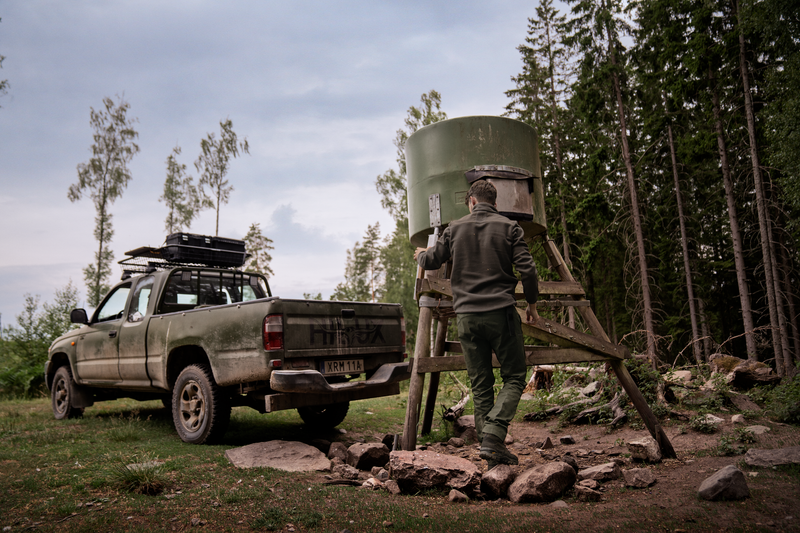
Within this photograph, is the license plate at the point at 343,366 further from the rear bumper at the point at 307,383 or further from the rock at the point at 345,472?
the rock at the point at 345,472

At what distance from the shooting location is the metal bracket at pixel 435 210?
5.18m

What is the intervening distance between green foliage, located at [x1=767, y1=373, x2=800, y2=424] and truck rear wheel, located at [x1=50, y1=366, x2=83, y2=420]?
32.2ft

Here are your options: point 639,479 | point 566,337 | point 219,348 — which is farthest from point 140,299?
point 639,479

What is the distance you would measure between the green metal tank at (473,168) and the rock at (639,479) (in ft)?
8.24

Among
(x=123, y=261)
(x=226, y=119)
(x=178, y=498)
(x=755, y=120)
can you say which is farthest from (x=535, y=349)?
(x=226, y=119)

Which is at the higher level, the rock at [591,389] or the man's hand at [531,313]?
the man's hand at [531,313]

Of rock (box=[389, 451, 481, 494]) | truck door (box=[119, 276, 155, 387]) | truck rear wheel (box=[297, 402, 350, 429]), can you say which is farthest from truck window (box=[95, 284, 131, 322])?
rock (box=[389, 451, 481, 494])

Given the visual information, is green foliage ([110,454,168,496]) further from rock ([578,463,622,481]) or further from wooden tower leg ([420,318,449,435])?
rock ([578,463,622,481])

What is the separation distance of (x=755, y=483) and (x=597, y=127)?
17761 mm

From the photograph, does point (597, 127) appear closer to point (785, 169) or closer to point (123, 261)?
point (785, 169)

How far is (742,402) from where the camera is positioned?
619cm

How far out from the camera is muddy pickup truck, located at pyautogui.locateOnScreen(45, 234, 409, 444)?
17.1ft

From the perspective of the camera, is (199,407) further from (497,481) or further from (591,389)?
(591,389)

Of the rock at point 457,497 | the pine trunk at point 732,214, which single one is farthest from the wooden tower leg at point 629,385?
the pine trunk at point 732,214
